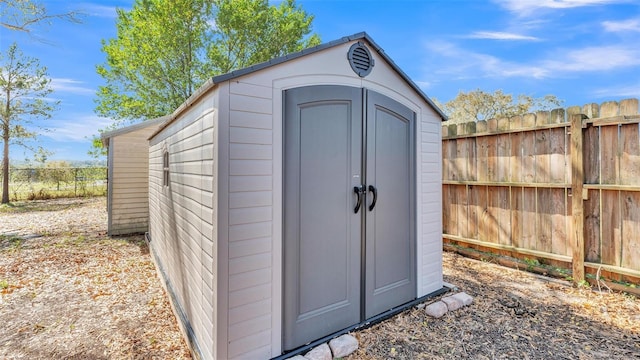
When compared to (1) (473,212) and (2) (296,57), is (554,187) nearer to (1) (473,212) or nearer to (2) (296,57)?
(1) (473,212)

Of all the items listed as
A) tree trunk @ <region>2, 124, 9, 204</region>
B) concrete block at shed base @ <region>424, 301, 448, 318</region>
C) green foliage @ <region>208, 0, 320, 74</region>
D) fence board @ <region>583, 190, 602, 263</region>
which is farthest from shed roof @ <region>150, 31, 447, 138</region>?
tree trunk @ <region>2, 124, 9, 204</region>

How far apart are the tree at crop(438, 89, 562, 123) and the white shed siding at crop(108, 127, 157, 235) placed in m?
12.1

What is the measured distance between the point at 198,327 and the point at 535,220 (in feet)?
13.5

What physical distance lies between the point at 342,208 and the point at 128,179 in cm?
657

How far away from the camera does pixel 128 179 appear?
271 inches


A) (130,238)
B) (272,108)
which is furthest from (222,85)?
(130,238)

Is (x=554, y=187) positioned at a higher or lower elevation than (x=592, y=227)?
higher

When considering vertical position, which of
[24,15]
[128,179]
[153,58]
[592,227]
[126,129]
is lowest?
[592,227]

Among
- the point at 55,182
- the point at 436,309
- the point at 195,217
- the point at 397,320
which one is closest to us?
the point at 195,217

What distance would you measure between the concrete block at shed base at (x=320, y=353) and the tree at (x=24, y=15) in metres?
8.88

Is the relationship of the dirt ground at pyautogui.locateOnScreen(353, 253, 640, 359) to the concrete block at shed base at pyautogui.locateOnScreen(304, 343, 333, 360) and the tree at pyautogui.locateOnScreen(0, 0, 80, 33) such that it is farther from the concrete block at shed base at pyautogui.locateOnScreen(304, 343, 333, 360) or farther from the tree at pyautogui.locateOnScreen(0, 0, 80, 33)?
the tree at pyautogui.locateOnScreen(0, 0, 80, 33)

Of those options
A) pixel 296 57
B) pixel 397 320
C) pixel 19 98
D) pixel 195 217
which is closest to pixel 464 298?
pixel 397 320

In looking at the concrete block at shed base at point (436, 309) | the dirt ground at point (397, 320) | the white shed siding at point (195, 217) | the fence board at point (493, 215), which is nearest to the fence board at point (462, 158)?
the fence board at point (493, 215)

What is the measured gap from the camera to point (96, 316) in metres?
2.94
